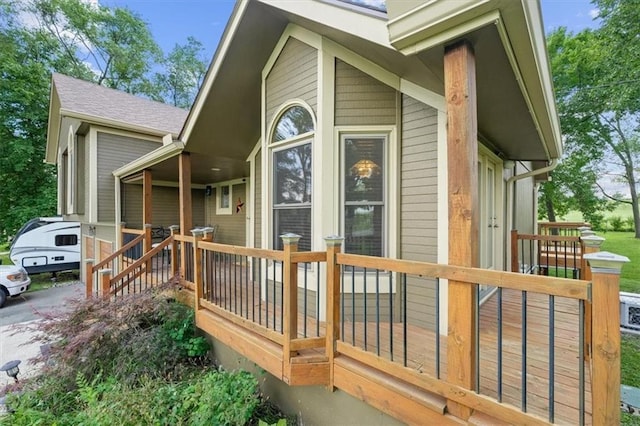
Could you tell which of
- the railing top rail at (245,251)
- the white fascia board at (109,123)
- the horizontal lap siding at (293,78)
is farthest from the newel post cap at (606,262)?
the white fascia board at (109,123)

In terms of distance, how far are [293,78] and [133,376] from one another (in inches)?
177

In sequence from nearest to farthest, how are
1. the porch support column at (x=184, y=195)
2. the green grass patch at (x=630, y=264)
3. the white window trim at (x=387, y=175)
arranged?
1. the white window trim at (x=387, y=175)
2. the porch support column at (x=184, y=195)
3. the green grass patch at (x=630, y=264)

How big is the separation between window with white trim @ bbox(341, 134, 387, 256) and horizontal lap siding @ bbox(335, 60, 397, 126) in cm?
20

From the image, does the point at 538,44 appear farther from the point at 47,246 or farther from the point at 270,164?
the point at 47,246

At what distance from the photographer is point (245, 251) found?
11.0 feet

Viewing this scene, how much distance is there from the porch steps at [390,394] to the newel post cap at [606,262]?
1238mm

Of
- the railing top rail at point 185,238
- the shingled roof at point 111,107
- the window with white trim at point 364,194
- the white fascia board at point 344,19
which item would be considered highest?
the shingled roof at point 111,107

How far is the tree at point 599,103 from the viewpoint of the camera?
12352 millimetres

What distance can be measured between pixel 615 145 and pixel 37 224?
28.2 meters

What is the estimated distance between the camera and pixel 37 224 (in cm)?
1210

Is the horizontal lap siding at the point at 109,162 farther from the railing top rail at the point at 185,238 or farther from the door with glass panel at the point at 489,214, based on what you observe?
the door with glass panel at the point at 489,214

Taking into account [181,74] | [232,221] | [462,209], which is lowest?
[232,221]

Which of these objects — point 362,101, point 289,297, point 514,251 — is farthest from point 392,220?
point 514,251

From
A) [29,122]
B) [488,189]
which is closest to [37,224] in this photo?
[29,122]
